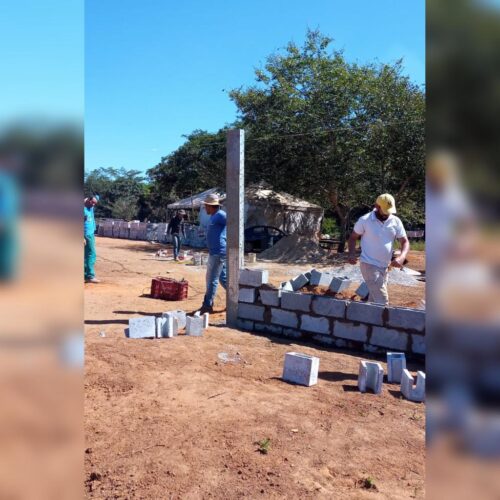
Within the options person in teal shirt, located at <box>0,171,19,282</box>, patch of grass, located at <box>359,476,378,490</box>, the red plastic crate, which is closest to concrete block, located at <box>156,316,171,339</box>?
the red plastic crate

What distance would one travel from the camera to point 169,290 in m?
8.71

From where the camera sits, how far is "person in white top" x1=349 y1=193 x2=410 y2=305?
5.32m

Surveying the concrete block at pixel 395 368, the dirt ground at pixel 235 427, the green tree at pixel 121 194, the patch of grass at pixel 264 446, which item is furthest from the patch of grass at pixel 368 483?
the green tree at pixel 121 194

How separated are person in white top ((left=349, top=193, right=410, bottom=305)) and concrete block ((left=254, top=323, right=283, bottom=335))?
1368 mm

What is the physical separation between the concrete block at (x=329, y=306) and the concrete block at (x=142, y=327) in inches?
76.5

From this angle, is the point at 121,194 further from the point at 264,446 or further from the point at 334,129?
the point at 264,446

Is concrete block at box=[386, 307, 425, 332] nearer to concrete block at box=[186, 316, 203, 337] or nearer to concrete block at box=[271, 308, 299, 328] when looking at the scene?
concrete block at box=[271, 308, 299, 328]

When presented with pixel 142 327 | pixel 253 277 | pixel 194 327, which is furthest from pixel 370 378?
pixel 142 327

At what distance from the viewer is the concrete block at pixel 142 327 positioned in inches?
223

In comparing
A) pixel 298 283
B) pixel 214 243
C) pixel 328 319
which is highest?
pixel 214 243

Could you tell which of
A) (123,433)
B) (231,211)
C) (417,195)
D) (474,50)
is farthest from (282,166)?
(474,50)

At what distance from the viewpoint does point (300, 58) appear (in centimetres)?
2059

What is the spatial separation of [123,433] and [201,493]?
3.03ft

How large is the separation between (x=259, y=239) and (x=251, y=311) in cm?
1531
